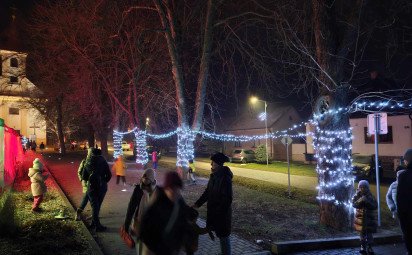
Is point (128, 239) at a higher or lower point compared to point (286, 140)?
lower

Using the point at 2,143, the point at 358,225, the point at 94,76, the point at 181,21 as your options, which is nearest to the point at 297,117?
the point at 94,76

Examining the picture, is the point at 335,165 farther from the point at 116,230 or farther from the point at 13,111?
the point at 13,111

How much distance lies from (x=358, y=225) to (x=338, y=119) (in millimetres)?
2906

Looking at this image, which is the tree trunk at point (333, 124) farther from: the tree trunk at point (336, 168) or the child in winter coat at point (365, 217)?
the child in winter coat at point (365, 217)

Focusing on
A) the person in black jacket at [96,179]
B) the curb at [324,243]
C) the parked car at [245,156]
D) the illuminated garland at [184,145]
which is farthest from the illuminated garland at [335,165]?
the parked car at [245,156]

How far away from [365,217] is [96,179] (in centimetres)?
573

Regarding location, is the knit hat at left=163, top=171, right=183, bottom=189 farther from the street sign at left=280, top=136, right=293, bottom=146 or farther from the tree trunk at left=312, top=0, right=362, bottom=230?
the street sign at left=280, top=136, right=293, bottom=146

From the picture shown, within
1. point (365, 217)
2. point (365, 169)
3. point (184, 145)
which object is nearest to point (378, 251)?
point (365, 217)

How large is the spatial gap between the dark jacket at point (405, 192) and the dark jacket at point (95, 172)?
6.08m

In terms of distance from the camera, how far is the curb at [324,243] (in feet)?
24.2

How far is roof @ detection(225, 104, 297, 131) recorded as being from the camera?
149ft

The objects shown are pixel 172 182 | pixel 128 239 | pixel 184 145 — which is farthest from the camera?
pixel 184 145

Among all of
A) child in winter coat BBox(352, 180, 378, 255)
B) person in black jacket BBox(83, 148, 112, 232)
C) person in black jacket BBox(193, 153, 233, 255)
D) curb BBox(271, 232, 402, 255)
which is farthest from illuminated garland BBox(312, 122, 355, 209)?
person in black jacket BBox(83, 148, 112, 232)

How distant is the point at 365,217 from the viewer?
7.29 m
